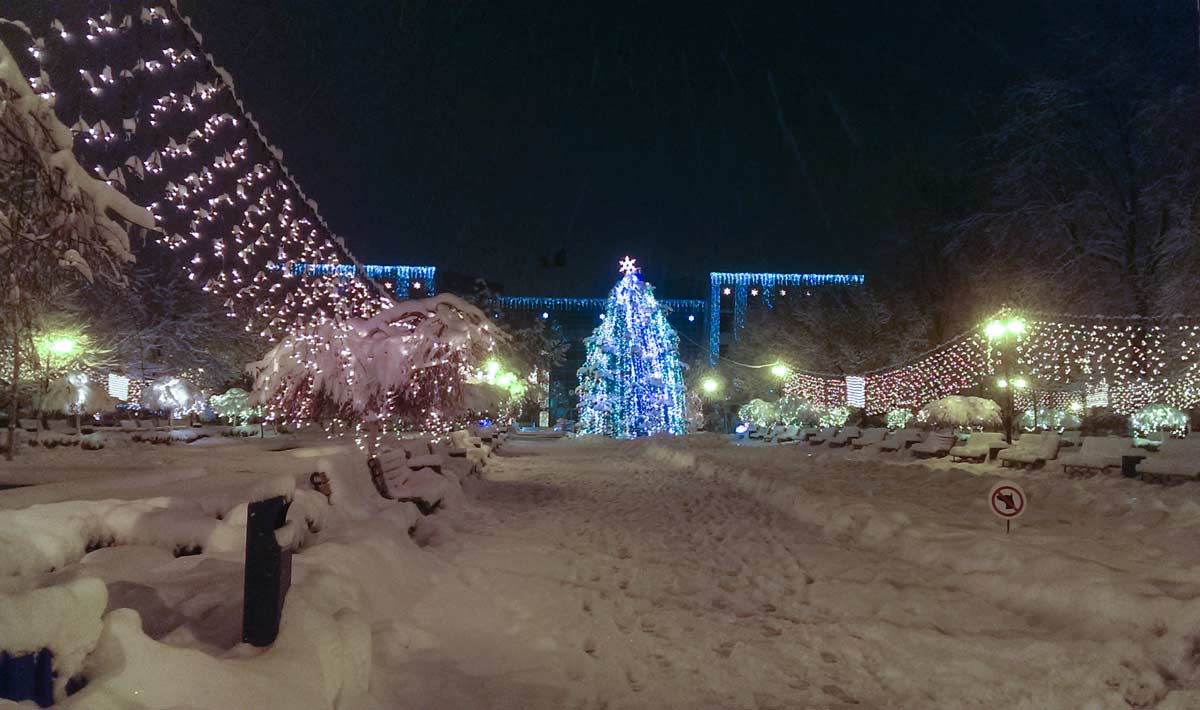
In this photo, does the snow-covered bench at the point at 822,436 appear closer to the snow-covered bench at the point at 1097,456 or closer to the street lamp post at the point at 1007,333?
the street lamp post at the point at 1007,333

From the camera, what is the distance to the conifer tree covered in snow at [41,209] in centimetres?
502

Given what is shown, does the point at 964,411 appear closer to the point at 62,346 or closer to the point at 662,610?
the point at 662,610

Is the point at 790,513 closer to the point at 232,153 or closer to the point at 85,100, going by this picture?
the point at 232,153

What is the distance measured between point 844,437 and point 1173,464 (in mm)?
17680

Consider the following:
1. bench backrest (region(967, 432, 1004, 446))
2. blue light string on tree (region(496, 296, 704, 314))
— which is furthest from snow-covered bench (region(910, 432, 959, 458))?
blue light string on tree (region(496, 296, 704, 314))

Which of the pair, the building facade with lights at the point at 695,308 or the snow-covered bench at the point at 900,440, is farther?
the building facade with lights at the point at 695,308

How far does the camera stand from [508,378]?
48.1 meters

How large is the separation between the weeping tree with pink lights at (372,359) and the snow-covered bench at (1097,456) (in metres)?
13.3

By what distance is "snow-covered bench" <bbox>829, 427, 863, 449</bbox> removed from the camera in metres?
32.3

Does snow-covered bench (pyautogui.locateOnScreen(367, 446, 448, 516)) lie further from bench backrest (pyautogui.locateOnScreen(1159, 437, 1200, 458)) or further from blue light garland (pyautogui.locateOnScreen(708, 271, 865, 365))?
blue light garland (pyautogui.locateOnScreen(708, 271, 865, 365))

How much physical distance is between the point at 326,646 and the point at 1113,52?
81.6 feet

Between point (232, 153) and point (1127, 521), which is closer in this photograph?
point (232, 153)

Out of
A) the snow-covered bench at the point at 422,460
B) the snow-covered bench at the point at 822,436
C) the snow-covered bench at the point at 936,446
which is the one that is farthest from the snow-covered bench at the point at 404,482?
the snow-covered bench at the point at 822,436

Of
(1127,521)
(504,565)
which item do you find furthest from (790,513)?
(504,565)
